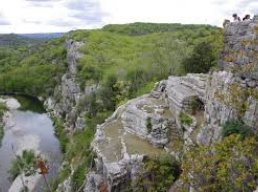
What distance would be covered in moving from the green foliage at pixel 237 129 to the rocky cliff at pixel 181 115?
1.22 feet

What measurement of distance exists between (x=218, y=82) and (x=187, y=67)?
27.2m

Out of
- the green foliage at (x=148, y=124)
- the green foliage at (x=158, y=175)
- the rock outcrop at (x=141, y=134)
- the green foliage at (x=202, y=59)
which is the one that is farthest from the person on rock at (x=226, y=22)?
the green foliage at (x=202, y=59)

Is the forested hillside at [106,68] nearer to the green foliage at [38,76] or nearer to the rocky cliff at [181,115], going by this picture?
the green foliage at [38,76]

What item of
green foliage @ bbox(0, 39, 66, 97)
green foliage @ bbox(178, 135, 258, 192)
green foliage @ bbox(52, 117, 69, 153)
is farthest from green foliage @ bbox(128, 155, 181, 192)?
green foliage @ bbox(0, 39, 66, 97)

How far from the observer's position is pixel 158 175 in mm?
37812

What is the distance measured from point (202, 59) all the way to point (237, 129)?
2942 cm

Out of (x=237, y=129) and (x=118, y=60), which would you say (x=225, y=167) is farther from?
(x=118, y=60)

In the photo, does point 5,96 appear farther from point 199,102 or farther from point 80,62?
point 199,102

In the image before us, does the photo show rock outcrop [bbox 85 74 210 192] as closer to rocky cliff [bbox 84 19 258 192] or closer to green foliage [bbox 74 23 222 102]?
rocky cliff [bbox 84 19 258 192]

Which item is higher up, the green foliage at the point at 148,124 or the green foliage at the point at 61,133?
the green foliage at the point at 148,124

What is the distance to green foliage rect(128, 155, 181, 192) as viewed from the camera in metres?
37.0

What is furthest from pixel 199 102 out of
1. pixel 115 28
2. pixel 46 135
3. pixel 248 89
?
pixel 115 28

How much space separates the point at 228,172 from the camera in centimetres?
2397

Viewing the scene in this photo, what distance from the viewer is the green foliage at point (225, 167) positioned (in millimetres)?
23250
